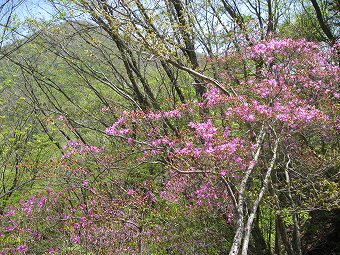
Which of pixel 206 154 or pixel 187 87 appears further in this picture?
pixel 187 87

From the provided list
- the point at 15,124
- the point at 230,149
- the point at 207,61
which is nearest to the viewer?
the point at 230,149

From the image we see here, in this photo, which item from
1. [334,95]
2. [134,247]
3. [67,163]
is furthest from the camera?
[67,163]

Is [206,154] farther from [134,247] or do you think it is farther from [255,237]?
[255,237]

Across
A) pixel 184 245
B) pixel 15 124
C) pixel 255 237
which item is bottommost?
pixel 255 237

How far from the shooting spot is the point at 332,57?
22.3 feet

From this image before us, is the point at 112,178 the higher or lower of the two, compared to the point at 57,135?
lower

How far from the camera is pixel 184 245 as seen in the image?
5488 mm

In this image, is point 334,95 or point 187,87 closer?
point 334,95

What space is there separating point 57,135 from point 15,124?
1321 mm

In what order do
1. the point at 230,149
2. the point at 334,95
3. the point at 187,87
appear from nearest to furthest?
the point at 230,149, the point at 334,95, the point at 187,87

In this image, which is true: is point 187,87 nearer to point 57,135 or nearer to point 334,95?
point 334,95

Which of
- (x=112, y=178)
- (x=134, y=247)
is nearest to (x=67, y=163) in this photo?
(x=112, y=178)

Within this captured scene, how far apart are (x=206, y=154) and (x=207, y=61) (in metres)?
3.74

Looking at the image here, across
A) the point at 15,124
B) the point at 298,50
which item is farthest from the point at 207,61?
the point at 15,124
